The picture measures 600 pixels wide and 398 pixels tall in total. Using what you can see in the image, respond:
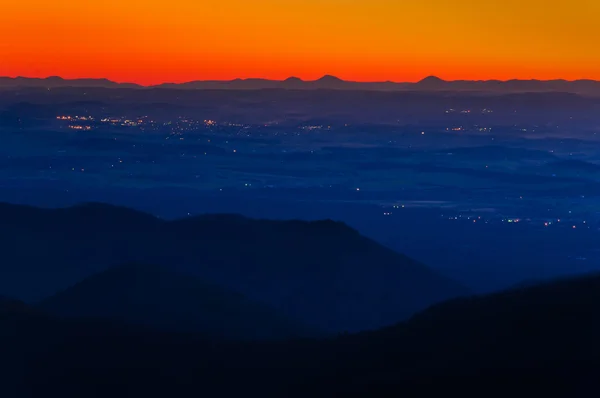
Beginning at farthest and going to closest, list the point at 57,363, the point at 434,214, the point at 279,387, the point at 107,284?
the point at 434,214 < the point at 107,284 < the point at 57,363 < the point at 279,387

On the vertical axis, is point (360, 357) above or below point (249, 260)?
above

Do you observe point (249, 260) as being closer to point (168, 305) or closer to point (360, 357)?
point (168, 305)

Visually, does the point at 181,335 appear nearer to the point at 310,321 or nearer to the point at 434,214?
the point at 310,321

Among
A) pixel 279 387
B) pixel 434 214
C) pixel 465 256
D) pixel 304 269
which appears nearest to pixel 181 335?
pixel 279 387

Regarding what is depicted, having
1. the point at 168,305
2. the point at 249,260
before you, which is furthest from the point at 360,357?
the point at 249,260

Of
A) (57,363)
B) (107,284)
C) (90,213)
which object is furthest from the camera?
(90,213)

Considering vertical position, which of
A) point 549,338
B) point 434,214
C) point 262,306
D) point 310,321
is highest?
point 549,338

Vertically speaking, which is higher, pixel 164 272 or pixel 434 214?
pixel 164 272

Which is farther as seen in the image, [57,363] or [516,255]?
[516,255]
